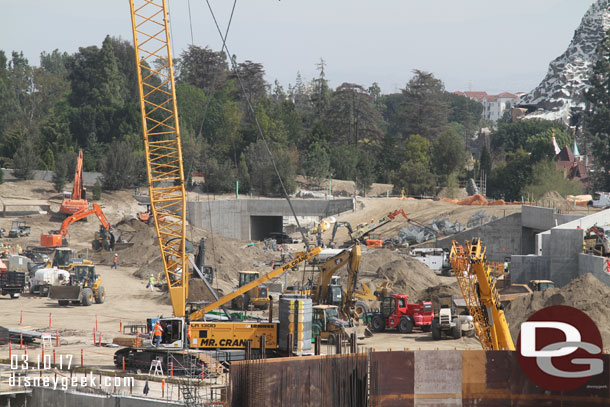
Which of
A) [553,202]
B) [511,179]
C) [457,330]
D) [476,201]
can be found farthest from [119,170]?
[457,330]

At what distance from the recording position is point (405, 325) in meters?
38.7

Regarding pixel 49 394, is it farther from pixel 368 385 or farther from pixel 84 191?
pixel 84 191

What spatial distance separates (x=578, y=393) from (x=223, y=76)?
408ft

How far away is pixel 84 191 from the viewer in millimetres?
83312

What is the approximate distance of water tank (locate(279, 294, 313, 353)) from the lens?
96.8 ft

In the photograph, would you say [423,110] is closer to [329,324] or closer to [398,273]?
[398,273]

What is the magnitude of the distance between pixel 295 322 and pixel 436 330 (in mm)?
9258

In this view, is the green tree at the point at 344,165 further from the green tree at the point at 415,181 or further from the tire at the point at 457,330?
the tire at the point at 457,330

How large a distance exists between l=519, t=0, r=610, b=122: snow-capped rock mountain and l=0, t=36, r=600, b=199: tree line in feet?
78.8

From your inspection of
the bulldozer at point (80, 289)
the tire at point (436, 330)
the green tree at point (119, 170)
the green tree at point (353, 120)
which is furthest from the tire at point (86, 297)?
the green tree at point (353, 120)

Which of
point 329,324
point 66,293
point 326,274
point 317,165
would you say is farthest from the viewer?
point 317,165

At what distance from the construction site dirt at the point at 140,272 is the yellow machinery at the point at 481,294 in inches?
252

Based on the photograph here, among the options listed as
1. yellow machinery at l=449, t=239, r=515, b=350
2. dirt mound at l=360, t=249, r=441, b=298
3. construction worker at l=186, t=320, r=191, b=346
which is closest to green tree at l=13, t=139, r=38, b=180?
dirt mound at l=360, t=249, r=441, b=298

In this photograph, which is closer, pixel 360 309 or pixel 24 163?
pixel 360 309
